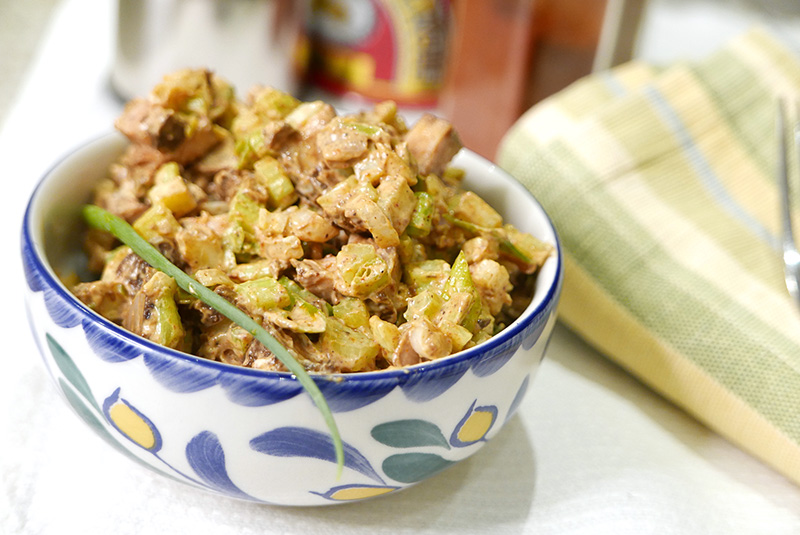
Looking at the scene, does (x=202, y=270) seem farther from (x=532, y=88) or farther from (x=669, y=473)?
(x=532, y=88)

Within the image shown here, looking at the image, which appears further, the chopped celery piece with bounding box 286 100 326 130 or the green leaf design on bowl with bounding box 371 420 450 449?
the chopped celery piece with bounding box 286 100 326 130

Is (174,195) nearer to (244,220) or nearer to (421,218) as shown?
(244,220)

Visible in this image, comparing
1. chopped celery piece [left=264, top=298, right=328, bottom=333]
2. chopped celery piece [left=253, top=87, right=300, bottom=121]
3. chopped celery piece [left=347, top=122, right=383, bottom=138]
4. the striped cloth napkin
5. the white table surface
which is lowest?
the white table surface

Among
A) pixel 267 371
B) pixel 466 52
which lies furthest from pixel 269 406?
pixel 466 52

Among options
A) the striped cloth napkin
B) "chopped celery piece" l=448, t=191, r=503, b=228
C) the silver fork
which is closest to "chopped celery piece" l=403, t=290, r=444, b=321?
"chopped celery piece" l=448, t=191, r=503, b=228

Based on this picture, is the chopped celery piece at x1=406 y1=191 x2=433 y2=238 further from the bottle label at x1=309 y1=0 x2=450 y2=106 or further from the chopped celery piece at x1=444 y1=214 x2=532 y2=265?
the bottle label at x1=309 y1=0 x2=450 y2=106

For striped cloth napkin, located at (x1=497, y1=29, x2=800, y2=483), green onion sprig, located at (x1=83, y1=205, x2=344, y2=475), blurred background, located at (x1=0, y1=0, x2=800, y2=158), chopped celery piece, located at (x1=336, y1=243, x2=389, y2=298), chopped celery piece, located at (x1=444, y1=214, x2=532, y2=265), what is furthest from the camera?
blurred background, located at (x1=0, y1=0, x2=800, y2=158)

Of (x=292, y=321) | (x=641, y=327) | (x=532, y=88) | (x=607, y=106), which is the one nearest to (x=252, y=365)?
(x=292, y=321)

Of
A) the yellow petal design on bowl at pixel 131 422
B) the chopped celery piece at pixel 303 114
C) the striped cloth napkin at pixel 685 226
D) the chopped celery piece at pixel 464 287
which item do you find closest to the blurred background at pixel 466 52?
the striped cloth napkin at pixel 685 226
